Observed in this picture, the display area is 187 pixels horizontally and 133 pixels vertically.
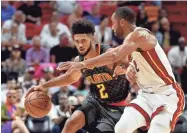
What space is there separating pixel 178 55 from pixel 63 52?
9.38 ft

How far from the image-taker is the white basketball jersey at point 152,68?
7.07 metres

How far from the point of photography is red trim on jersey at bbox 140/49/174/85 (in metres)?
7.06

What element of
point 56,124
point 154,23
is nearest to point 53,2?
point 154,23

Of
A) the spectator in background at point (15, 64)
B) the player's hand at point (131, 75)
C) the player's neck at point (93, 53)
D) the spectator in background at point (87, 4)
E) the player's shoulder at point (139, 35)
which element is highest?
the player's shoulder at point (139, 35)

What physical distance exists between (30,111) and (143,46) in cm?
190

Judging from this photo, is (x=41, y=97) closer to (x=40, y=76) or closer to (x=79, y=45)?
(x=79, y=45)

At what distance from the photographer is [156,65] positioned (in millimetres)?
7094

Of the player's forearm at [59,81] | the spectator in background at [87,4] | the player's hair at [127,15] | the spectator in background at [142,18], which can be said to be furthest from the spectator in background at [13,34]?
the player's hair at [127,15]

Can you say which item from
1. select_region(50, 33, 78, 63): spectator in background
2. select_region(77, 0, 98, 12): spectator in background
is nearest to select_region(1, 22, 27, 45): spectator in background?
select_region(50, 33, 78, 63): spectator in background

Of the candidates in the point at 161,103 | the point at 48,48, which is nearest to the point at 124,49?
the point at 161,103

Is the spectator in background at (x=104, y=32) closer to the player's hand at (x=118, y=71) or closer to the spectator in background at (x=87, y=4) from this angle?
the spectator in background at (x=87, y=4)

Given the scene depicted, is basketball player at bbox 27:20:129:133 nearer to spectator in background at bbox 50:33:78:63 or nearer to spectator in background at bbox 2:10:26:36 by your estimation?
spectator in background at bbox 50:33:78:63

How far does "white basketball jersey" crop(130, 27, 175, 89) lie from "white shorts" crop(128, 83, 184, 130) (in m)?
0.10

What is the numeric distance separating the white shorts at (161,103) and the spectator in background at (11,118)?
4.29m
